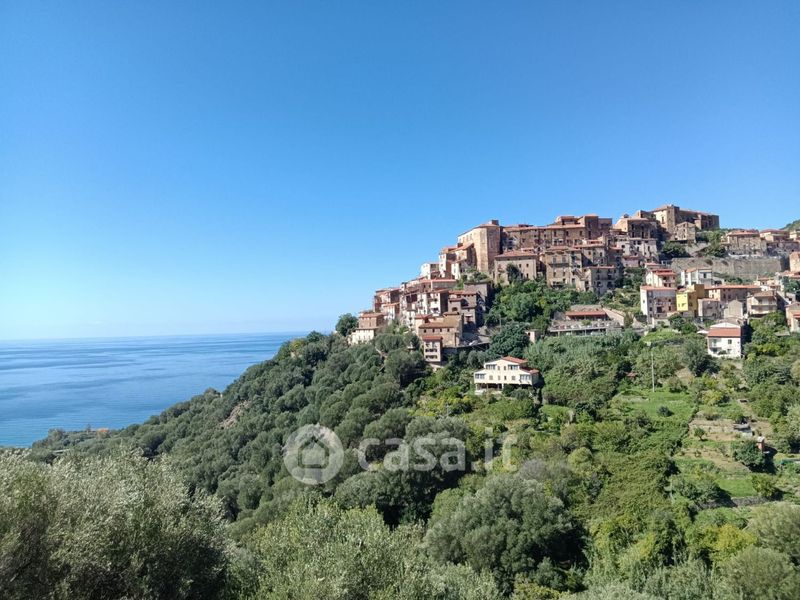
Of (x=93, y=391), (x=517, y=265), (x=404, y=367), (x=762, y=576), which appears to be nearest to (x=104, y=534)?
(x=762, y=576)

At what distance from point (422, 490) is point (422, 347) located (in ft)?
66.1

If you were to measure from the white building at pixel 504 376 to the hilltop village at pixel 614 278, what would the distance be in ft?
2.07

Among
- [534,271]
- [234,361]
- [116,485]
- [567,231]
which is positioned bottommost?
[234,361]

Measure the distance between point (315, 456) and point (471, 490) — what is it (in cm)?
1071

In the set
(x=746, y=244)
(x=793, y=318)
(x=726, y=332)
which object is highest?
(x=746, y=244)

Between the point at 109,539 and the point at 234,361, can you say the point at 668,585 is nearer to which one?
the point at 109,539

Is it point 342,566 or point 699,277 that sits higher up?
point 699,277

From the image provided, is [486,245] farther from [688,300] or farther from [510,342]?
[688,300]

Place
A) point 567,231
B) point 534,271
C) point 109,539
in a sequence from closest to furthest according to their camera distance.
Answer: point 109,539 < point 534,271 < point 567,231

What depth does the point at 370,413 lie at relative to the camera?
34.2m

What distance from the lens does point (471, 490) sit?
23.2 m

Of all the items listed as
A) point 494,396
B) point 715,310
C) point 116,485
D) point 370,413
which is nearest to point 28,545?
point 116,485

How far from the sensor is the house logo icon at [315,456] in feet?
91.6

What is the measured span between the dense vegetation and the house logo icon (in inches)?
26.8
